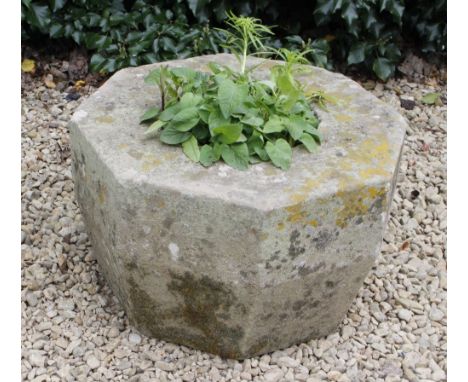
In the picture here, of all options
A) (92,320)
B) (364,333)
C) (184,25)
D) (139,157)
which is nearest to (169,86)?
(139,157)

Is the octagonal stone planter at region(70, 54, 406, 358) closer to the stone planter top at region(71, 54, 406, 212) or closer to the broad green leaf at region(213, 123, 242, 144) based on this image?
the stone planter top at region(71, 54, 406, 212)

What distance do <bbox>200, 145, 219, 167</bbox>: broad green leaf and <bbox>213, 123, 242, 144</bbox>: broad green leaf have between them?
2.0 inches

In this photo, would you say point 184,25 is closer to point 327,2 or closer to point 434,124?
point 327,2

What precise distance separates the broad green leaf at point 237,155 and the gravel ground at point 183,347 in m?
0.71

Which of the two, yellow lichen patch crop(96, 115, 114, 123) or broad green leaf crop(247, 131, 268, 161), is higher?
broad green leaf crop(247, 131, 268, 161)

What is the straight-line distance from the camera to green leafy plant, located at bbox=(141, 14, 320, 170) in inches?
84.8

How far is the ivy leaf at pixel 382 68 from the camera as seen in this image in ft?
12.6

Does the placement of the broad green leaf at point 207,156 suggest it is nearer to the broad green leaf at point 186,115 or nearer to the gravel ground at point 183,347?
the broad green leaf at point 186,115

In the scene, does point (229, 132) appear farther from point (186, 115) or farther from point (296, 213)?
point (296, 213)

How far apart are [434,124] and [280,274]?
1909mm

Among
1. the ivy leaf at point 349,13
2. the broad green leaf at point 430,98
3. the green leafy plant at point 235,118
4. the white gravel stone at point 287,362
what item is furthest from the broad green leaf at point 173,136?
the broad green leaf at point 430,98

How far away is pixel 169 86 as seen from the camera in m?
2.35

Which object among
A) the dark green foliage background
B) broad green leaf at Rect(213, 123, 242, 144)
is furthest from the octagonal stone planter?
the dark green foliage background

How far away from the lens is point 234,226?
2.01 metres
